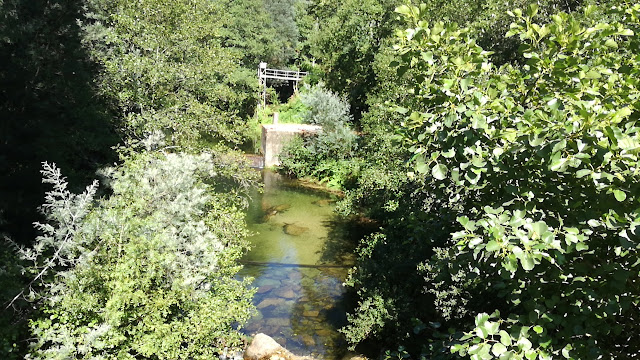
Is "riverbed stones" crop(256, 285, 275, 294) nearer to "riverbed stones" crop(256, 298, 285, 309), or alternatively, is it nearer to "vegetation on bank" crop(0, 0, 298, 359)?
"riverbed stones" crop(256, 298, 285, 309)

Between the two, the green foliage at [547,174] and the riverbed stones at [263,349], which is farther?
the riverbed stones at [263,349]

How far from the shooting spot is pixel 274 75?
107 feet

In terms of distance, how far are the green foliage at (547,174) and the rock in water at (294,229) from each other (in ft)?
41.1

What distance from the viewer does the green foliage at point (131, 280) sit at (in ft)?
18.0

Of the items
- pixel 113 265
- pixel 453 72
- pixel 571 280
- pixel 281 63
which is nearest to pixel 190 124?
pixel 113 265

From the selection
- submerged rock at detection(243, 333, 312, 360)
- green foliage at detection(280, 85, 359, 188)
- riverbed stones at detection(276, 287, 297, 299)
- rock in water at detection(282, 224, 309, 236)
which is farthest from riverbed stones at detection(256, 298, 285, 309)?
green foliage at detection(280, 85, 359, 188)

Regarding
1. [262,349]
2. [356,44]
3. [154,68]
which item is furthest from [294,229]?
[356,44]

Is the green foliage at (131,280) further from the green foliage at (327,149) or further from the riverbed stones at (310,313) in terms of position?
the green foliage at (327,149)

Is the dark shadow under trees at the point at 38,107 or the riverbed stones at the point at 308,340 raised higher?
the dark shadow under trees at the point at 38,107

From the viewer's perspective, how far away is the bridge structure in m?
31.6

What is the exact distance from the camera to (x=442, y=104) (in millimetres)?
3172

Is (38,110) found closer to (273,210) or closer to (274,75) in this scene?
(273,210)

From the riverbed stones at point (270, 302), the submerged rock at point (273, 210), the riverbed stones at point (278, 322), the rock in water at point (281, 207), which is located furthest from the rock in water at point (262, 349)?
the rock in water at point (281, 207)

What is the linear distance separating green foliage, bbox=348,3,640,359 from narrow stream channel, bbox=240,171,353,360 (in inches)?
284
